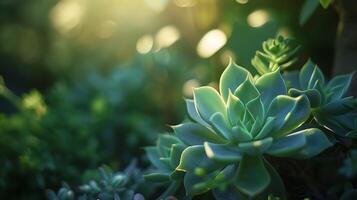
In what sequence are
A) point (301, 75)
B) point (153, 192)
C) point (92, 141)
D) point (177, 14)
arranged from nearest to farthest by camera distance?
1. point (301, 75)
2. point (153, 192)
3. point (92, 141)
4. point (177, 14)

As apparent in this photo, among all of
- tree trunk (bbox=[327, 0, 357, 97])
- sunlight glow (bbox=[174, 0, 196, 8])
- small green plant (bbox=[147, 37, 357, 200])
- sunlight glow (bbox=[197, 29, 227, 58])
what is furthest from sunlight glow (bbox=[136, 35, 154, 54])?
small green plant (bbox=[147, 37, 357, 200])

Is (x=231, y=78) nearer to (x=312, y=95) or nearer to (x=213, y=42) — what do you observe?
(x=312, y=95)

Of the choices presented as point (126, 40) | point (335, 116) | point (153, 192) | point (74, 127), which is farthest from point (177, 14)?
point (335, 116)

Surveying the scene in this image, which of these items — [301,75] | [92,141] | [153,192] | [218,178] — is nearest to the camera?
[218,178]

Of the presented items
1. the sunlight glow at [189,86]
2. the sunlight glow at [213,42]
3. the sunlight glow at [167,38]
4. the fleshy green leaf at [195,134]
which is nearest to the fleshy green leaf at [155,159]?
the fleshy green leaf at [195,134]

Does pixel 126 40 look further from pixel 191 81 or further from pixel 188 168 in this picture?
pixel 188 168

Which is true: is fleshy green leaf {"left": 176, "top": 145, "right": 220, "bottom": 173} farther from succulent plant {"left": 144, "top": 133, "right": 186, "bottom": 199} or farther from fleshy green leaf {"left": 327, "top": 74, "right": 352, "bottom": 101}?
fleshy green leaf {"left": 327, "top": 74, "right": 352, "bottom": 101}

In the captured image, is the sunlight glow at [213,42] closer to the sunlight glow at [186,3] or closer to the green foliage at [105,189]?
the sunlight glow at [186,3]
